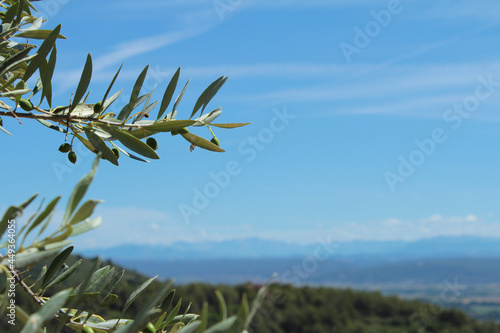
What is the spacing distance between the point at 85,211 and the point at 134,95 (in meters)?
0.65

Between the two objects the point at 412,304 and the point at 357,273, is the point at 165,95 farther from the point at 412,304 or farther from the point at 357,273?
the point at 357,273

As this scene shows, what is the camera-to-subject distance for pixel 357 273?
164 meters

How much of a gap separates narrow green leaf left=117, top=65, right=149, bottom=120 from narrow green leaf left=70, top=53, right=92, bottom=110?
0.37ft

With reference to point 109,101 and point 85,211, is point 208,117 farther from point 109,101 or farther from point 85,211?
point 85,211

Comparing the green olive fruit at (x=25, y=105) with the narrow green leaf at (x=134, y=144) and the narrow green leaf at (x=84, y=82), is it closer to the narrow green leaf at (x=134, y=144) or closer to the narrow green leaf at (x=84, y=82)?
the narrow green leaf at (x=84, y=82)

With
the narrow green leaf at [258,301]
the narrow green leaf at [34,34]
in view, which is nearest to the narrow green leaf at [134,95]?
the narrow green leaf at [34,34]

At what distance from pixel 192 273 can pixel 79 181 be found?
19425 centimetres

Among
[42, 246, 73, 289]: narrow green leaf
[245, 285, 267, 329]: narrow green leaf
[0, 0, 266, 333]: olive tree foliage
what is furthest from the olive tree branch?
[245, 285, 267, 329]: narrow green leaf

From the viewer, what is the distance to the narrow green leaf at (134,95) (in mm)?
1282

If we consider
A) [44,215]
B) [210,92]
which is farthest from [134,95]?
[44,215]

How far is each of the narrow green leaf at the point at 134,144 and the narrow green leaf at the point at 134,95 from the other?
3.1 inches

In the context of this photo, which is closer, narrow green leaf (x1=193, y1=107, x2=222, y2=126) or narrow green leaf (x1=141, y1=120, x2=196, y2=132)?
narrow green leaf (x1=141, y1=120, x2=196, y2=132)

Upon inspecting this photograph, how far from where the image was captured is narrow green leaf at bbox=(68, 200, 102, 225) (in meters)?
0.70

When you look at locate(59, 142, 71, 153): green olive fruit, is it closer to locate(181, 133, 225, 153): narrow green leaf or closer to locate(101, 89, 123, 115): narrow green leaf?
locate(101, 89, 123, 115): narrow green leaf
